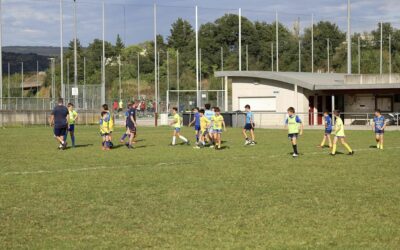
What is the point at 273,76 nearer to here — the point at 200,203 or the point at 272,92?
the point at 272,92

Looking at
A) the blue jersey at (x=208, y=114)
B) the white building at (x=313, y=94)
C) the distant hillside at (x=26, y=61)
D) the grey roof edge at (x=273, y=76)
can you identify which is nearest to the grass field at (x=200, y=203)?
the blue jersey at (x=208, y=114)

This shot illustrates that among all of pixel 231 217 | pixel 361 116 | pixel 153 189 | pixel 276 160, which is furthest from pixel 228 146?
pixel 361 116

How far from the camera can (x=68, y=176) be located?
49.2 ft

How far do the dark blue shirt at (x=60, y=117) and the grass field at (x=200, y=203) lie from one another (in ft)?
13.6

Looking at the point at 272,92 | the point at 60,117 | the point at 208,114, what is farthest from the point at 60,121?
the point at 272,92

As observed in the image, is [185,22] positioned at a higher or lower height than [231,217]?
higher

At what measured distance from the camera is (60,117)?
23656 mm

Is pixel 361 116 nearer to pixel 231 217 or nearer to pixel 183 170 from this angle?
pixel 183 170

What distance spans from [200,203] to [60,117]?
45.3 ft

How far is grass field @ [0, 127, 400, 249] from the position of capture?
27.0 feet

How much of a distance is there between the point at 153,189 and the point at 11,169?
544 centimetres

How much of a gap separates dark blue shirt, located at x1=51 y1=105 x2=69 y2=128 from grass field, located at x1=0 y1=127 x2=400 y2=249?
414cm

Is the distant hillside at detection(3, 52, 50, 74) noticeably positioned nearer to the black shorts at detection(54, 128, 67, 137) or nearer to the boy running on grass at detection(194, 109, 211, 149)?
the boy running on grass at detection(194, 109, 211, 149)

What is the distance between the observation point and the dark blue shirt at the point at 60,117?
926 inches
